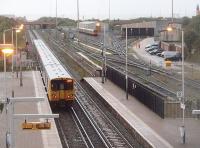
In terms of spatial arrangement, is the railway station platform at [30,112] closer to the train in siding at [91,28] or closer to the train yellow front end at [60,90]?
the train yellow front end at [60,90]

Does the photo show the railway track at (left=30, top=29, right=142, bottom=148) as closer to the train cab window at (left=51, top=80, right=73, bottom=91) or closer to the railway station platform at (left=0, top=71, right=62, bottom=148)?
the railway station platform at (left=0, top=71, right=62, bottom=148)

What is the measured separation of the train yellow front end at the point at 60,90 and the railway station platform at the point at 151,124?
275 centimetres

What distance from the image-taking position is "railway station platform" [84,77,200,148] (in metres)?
22.9

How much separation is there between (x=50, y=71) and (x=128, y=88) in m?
6.50

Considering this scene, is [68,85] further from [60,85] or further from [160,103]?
[160,103]

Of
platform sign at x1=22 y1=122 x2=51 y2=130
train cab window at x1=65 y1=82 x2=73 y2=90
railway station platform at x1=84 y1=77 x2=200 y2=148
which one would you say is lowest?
railway station platform at x1=84 y1=77 x2=200 y2=148

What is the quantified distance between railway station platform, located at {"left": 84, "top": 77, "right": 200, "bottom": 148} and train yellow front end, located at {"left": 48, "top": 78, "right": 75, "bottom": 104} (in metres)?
2.75

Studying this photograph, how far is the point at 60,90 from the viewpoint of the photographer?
31.8 m

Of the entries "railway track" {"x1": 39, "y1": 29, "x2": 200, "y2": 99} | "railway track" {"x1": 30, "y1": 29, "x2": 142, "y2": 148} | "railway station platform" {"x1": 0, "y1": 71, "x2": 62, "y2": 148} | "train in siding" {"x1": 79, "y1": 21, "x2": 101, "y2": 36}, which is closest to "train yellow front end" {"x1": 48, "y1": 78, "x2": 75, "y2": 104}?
"railway station platform" {"x1": 0, "y1": 71, "x2": 62, "y2": 148}

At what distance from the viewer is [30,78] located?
47.2 meters

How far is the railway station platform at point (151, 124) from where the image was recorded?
22.9m

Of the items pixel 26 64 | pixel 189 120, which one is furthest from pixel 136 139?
pixel 26 64

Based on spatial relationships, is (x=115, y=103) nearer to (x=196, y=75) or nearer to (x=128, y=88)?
(x=128, y=88)

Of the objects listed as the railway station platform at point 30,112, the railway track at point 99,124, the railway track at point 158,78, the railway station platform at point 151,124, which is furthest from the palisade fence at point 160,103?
the railway station platform at point 30,112
